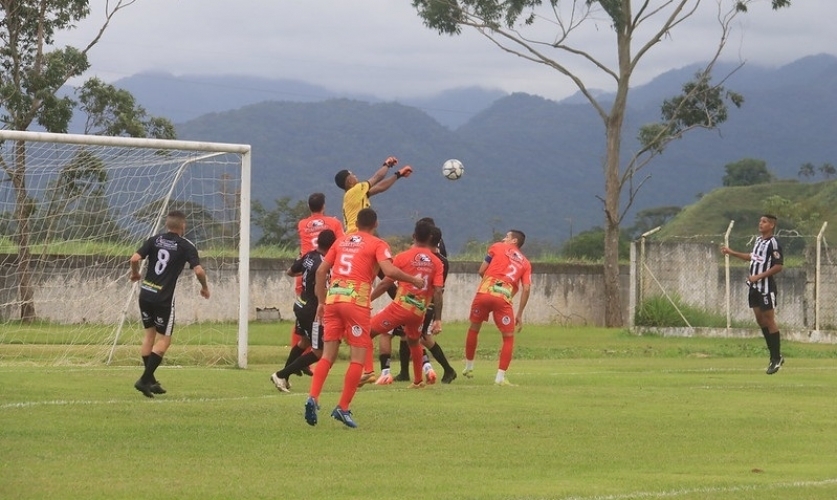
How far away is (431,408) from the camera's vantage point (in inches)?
581

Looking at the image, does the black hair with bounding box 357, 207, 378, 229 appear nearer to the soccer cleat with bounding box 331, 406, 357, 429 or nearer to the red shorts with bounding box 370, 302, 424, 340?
the soccer cleat with bounding box 331, 406, 357, 429

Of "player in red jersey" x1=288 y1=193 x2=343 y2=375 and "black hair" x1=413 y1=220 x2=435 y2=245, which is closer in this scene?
"black hair" x1=413 y1=220 x2=435 y2=245

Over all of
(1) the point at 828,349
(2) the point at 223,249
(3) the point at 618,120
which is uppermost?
(3) the point at 618,120

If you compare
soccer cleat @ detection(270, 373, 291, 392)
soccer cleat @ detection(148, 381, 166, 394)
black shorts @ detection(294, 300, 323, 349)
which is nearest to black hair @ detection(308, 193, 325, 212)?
black shorts @ detection(294, 300, 323, 349)

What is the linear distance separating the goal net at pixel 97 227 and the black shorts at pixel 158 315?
501cm

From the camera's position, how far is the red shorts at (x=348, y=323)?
13125 millimetres

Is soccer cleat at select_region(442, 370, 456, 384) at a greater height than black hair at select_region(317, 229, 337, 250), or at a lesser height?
lesser

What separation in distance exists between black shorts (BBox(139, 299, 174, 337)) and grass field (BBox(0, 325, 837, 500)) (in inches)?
30.7

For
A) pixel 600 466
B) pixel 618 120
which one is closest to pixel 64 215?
pixel 600 466

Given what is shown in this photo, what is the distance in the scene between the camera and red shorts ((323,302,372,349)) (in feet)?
43.1

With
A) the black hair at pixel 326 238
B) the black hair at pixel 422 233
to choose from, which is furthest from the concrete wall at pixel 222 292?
the black hair at pixel 326 238

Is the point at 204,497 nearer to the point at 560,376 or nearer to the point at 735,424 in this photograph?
the point at 735,424

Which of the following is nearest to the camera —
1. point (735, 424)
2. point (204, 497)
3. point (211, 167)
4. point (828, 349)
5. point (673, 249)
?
point (204, 497)

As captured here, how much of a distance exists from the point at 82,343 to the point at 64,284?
2.66m
